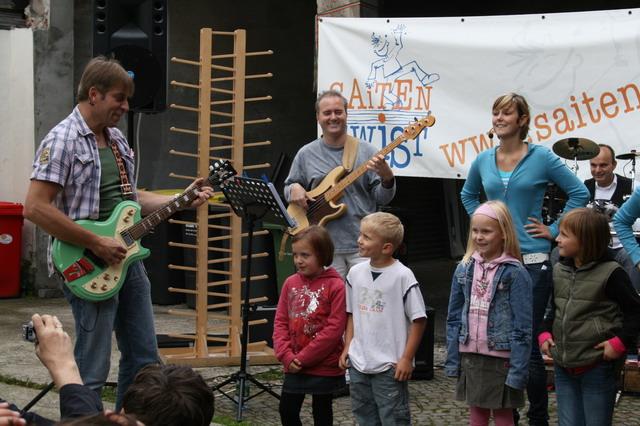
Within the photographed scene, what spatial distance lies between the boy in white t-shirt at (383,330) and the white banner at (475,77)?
2.81 m

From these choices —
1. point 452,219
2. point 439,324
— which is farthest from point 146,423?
point 452,219

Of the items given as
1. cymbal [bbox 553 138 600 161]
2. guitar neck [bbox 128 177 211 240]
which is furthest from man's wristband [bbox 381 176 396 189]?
cymbal [bbox 553 138 600 161]

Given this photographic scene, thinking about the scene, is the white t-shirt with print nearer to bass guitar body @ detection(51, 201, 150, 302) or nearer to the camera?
bass guitar body @ detection(51, 201, 150, 302)

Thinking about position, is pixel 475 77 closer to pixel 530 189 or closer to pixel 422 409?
pixel 530 189

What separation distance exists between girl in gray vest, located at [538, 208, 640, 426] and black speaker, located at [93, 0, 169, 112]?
128 inches

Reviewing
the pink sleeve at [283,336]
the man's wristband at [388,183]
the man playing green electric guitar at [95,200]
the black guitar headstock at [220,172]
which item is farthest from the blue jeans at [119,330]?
the man's wristband at [388,183]

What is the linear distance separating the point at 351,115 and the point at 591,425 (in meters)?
3.99

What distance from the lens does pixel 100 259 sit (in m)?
4.70

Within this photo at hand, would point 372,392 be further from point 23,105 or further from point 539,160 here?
point 23,105

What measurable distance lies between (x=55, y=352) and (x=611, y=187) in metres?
5.68

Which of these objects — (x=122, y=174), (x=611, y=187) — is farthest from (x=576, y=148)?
(x=122, y=174)

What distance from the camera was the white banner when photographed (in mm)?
7008

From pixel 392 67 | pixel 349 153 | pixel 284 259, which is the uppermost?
pixel 392 67

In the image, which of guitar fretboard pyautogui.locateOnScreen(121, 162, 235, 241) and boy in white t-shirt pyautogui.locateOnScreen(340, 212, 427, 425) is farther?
guitar fretboard pyautogui.locateOnScreen(121, 162, 235, 241)
